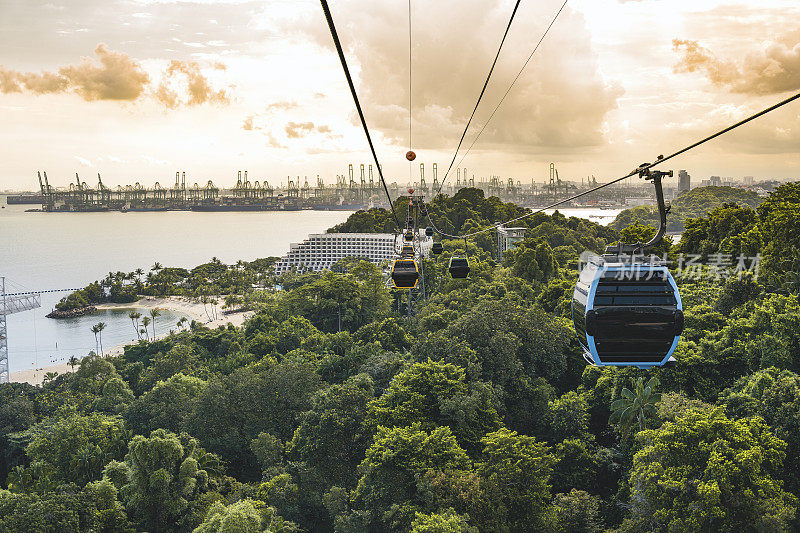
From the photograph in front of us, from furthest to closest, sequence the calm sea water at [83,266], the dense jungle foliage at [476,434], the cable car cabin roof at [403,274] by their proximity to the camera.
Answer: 1. the calm sea water at [83,266]
2. the cable car cabin roof at [403,274]
3. the dense jungle foliage at [476,434]

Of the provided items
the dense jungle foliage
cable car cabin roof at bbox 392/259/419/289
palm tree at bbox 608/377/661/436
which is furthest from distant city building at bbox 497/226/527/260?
cable car cabin roof at bbox 392/259/419/289

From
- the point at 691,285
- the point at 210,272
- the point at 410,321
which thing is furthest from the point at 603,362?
the point at 210,272

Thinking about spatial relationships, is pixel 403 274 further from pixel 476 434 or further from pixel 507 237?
pixel 507 237

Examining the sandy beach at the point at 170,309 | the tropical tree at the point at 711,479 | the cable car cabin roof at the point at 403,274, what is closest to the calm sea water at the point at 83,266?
the sandy beach at the point at 170,309

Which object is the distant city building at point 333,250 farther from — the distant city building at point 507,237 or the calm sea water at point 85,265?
the distant city building at point 507,237

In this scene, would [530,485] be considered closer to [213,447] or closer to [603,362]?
[603,362]

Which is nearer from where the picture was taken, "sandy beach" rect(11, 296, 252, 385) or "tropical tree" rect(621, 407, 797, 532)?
"tropical tree" rect(621, 407, 797, 532)

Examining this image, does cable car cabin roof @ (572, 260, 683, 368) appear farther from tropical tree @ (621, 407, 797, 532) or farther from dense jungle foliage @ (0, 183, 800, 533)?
tropical tree @ (621, 407, 797, 532)

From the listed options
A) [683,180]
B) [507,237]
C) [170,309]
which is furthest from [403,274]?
[683,180]
